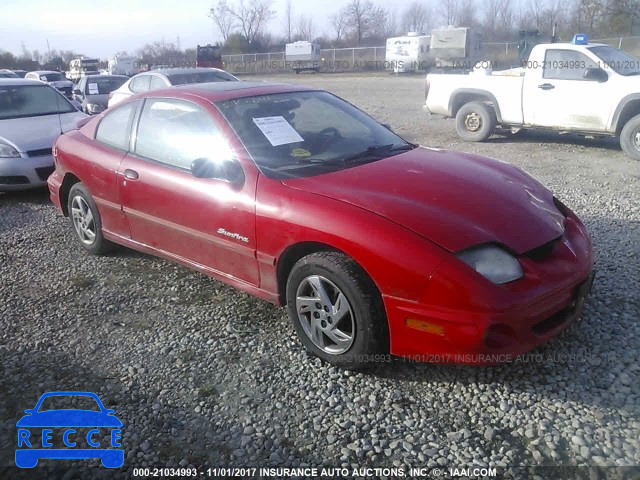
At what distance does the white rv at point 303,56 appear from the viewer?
4569 cm

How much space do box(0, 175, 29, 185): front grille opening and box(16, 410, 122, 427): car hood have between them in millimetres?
4956

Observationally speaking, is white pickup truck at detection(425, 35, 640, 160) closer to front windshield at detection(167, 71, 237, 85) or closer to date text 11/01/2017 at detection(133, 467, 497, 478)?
front windshield at detection(167, 71, 237, 85)

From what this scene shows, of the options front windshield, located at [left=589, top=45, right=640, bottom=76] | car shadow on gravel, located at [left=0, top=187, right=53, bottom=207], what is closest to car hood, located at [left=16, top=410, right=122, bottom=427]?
car shadow on gravel, located at [left=0, top=187, right=53, bottom=207]

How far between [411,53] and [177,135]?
35092mm

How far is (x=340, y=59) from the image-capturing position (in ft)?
164

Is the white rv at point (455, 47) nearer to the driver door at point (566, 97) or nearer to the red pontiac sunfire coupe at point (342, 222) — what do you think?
the driver door at point (566, 97)

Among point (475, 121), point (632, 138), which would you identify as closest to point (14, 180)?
point (475, 121)

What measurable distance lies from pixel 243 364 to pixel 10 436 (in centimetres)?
125

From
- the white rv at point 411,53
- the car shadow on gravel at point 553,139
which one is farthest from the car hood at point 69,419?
the white rv at point 411,53

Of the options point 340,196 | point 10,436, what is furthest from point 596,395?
point 10,436

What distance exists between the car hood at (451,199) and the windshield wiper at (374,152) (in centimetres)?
12

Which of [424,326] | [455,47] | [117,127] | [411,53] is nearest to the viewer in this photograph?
[424,326]

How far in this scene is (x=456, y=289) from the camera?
2.61 meters

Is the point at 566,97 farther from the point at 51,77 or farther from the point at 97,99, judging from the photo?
the point at 51,77
